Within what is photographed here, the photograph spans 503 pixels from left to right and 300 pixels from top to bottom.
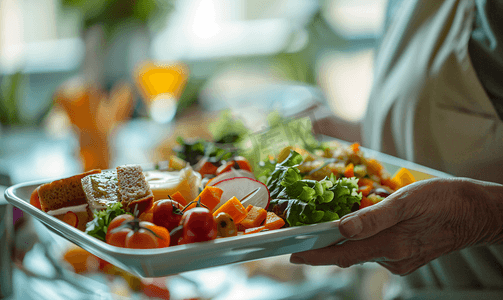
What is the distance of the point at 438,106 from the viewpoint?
1.18 meters

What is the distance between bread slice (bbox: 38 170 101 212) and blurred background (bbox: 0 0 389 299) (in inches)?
59.9

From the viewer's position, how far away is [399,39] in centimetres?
132

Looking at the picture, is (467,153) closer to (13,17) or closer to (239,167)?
(239,167)

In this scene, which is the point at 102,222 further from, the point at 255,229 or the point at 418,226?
the point at 418,226

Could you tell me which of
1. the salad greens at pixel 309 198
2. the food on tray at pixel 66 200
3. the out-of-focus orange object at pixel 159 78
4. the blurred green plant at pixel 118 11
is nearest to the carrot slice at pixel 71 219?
the food on tray at pixel 66 200

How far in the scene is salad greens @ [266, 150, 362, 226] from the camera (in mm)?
628

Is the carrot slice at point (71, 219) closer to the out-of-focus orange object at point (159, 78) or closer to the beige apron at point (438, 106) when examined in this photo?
the beige apron at point (438, 106)

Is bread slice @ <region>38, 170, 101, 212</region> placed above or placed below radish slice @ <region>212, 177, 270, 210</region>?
above

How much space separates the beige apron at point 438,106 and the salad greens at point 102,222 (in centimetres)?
66

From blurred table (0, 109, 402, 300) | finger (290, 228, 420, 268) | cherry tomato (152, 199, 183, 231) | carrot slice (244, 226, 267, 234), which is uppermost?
cherry tomato (152, 199, 183, 231)

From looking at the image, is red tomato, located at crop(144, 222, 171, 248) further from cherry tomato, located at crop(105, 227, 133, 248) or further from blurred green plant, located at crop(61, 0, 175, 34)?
blurred green plant, located at crop(61, 0, 175, 34)

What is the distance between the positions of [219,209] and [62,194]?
28 cm

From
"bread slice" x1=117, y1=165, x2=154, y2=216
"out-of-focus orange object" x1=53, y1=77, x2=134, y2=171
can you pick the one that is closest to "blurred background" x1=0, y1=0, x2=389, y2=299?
"out-of-focus orange object" x1=53, y1=77, x2=134, y2=171

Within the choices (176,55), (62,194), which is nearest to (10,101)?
(176,55)
